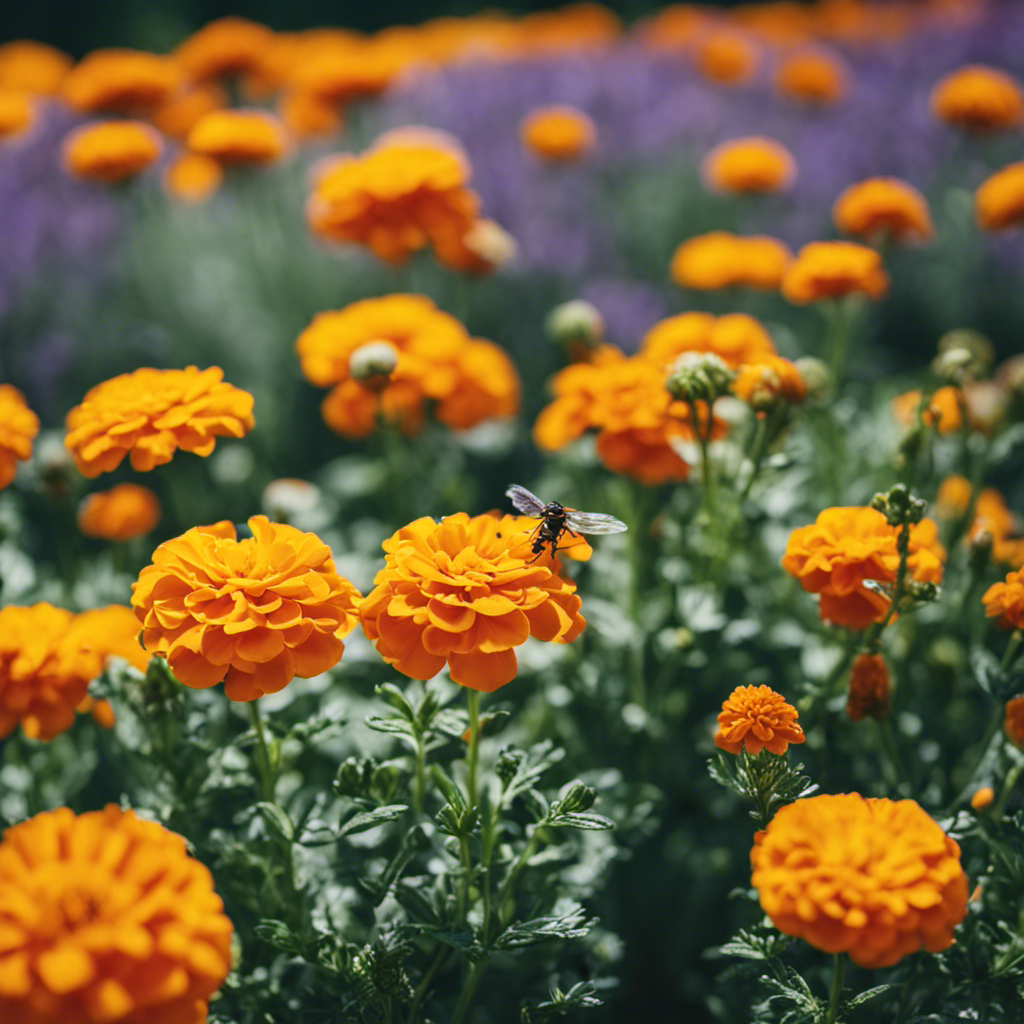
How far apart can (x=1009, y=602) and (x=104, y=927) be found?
1079mm

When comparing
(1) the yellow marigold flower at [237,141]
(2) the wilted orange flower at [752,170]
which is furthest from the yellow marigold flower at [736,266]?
(1) the yellow marigold flower at [237,141]

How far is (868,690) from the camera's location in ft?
4.21

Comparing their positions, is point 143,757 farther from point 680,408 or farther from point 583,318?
point 583,318

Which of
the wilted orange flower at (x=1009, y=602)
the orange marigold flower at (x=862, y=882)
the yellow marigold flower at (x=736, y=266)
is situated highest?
the yellow marigold flower at (x=736, y=266)

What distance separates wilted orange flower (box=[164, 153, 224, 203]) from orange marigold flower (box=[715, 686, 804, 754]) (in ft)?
8.55

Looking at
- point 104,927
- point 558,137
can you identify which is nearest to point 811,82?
point 558,137

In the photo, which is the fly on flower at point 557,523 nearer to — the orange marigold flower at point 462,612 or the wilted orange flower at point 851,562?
the orange marigold flower at point 462,612

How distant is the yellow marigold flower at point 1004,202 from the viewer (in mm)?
2168

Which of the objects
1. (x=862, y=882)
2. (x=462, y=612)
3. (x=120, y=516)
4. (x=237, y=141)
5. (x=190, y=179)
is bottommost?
(x=120, y=516)

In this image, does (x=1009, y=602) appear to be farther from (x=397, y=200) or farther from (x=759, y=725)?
(x=397, y=200)

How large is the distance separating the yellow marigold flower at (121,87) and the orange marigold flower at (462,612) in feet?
8.60

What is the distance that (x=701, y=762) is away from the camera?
5.90 feet

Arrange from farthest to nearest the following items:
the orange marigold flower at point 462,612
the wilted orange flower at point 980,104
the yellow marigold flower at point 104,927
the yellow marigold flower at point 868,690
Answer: the wilted orange flower at point 980,104
the yellow marigold flower at point 868,690
the orange marigold flower at point 462,612
the yellow marigold flower at point 104,927

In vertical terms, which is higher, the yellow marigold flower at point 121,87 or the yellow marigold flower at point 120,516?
the yellow marigold flower at point 121,87
